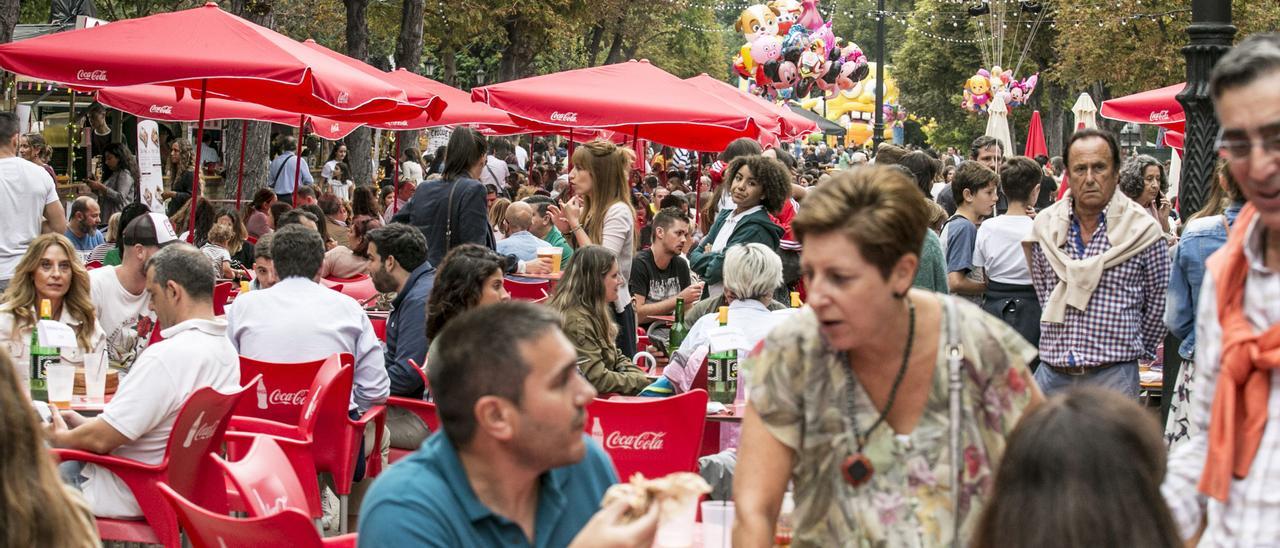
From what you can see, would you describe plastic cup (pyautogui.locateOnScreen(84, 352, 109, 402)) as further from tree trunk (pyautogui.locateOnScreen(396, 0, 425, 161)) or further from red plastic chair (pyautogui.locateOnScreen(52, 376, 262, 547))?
tree trunk (pyautogui.locateOnScreen(396, 0, 425, 161))

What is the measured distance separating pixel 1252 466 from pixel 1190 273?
9.71 feet

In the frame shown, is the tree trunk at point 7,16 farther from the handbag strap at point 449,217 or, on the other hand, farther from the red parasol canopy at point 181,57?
the handbag strap at point 449,217

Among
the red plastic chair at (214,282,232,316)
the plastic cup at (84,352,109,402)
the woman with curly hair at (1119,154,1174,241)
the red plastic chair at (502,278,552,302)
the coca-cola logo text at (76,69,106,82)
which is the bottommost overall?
the plastic cup at (84,352,109,402)

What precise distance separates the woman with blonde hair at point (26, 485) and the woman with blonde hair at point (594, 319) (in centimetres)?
400

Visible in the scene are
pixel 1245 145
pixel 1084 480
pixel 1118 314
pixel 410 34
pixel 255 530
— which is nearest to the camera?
pixel 1084 480

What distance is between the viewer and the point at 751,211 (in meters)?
8.90

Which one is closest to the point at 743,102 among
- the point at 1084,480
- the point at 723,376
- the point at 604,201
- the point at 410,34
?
the point at 604,201

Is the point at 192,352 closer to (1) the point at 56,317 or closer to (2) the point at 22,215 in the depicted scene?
(1) the point at 56,317

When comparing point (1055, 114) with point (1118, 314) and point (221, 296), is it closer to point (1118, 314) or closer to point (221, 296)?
point (221, 296)

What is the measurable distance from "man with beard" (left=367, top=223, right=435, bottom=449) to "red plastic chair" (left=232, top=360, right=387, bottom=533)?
23 centimetres

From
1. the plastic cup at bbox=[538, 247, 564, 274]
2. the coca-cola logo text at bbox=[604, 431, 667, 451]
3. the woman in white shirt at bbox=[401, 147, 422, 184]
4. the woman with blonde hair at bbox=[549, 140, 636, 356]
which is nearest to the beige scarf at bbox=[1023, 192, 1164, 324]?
the coca-cola logo text at bbox=[604, 431, 667, 451]

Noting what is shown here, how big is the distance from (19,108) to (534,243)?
1268 cm

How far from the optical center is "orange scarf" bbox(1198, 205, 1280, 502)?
272 cm

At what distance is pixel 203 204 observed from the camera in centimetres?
1182
